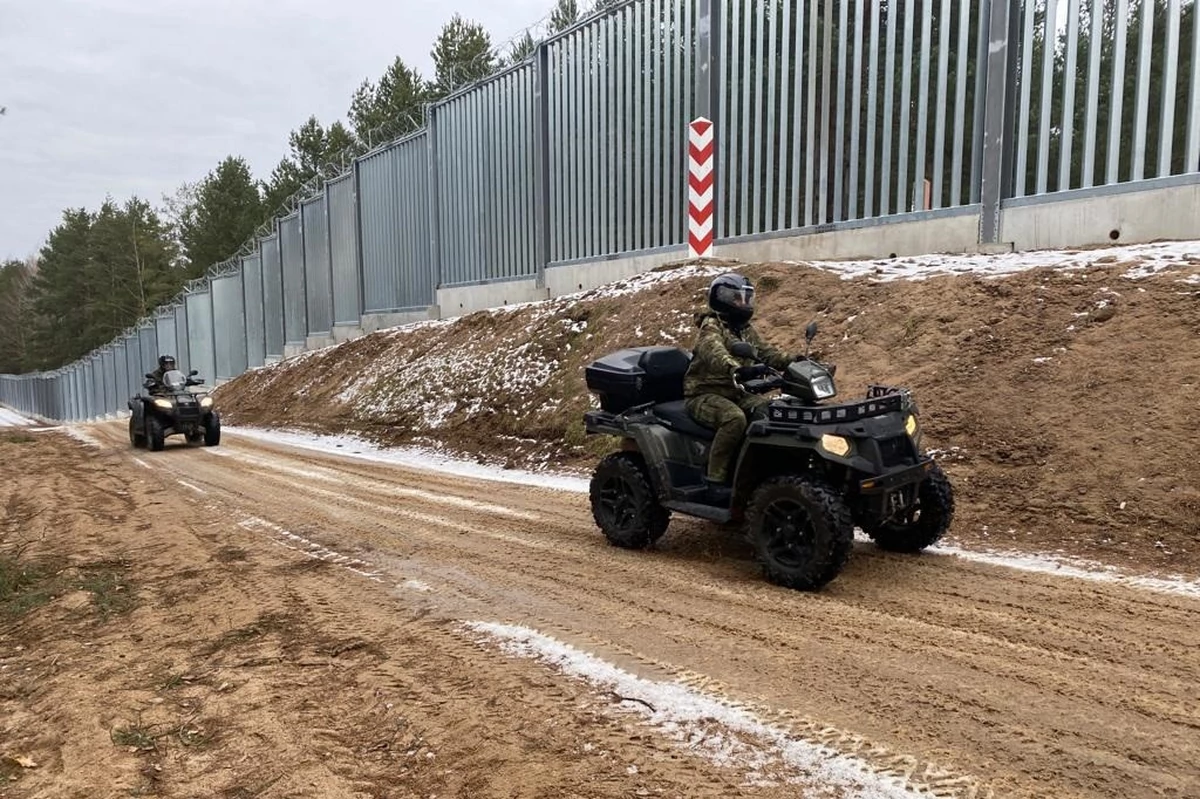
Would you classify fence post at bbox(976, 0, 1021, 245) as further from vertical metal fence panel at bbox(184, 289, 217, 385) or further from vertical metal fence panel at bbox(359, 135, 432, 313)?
vertical metal fence panel at bbox(184, 289, 217, 385)

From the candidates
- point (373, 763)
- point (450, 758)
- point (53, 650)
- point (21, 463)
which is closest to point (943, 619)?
point (450, 758)

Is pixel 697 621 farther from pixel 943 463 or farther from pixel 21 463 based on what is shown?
pixel 21 463

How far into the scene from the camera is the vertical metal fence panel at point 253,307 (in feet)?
111

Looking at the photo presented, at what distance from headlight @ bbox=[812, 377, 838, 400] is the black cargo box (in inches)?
51.6

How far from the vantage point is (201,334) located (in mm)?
41188

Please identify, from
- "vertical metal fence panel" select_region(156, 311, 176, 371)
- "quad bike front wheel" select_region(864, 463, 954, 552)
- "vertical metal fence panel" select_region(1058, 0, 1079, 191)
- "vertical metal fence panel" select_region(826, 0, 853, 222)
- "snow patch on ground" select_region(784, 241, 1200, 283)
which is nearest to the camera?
"quad bike front wheel" select_region(864, 463, 954, 552)

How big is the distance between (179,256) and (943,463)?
71.3 metres

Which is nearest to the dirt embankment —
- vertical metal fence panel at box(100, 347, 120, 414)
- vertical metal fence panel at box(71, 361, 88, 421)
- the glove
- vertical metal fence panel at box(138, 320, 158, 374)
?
the glove

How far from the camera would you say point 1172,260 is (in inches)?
286

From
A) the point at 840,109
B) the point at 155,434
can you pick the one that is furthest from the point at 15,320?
the point at 840,109

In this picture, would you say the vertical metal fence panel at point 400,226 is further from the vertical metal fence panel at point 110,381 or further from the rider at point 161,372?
the vertical metal fence panel at point 110,381

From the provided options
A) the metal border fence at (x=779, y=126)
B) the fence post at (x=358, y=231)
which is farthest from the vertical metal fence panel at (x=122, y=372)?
the metal border fence at (x=779, y=126)

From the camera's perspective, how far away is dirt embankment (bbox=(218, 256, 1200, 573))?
17.9 feet

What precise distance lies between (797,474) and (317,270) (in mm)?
26910
